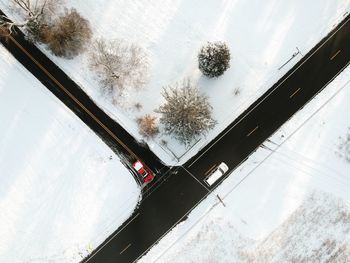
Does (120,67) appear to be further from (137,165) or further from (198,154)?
(198,154)

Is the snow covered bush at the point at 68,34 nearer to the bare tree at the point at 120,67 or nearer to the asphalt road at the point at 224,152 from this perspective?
the bare tree at the point at 120,67

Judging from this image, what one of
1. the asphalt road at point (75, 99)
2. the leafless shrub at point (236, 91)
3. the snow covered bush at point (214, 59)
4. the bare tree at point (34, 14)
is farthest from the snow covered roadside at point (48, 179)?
the leafless shrub at point (236, 91)

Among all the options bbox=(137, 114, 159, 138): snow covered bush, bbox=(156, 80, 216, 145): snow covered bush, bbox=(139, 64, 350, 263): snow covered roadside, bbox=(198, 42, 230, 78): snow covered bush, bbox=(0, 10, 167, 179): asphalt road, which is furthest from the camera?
bbox=(0, 10, 167, 179): asphalt road

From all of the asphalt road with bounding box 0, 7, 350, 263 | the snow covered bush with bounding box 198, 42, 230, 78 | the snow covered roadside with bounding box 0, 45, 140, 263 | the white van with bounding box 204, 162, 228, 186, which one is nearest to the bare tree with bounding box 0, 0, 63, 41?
the asphalt road with bounding box 0, 7, 350, 263

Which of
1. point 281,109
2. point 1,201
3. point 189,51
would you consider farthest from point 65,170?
point 281,109

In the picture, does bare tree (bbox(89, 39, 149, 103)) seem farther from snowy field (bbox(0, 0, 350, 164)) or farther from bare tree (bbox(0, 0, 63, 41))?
bare tree (bbox(0, 0, 63, 41))

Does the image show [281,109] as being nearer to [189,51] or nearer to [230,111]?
[230,111]
